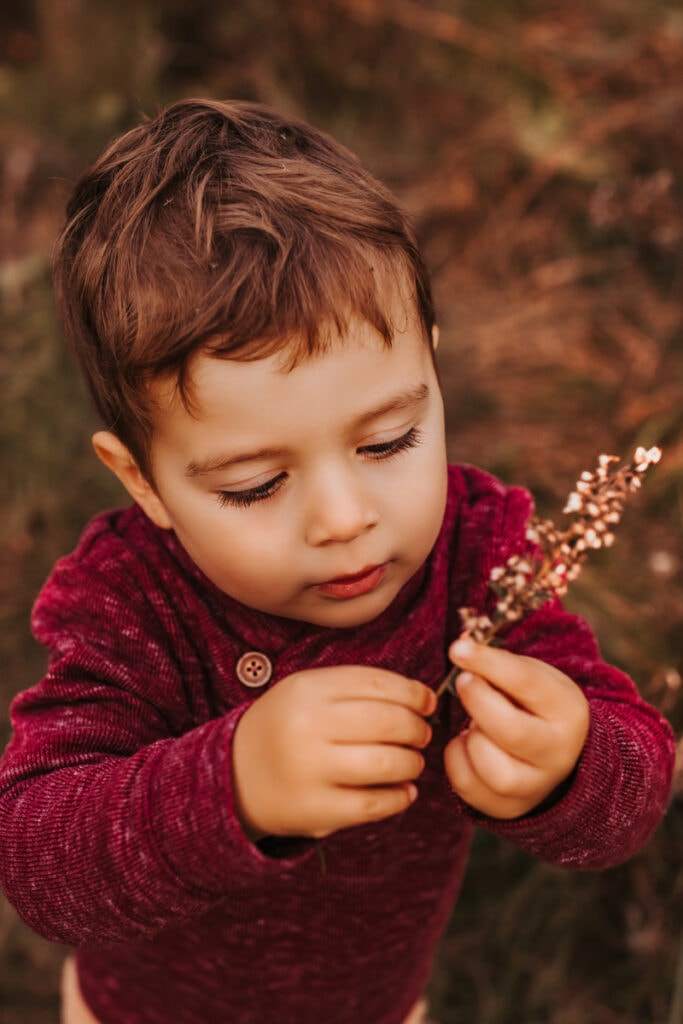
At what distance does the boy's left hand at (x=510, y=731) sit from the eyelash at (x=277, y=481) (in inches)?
9.5

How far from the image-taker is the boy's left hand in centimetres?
118

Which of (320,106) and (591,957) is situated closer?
(591,957)

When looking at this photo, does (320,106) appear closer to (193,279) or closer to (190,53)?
(190,53)

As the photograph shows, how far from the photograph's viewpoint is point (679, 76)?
359 cm

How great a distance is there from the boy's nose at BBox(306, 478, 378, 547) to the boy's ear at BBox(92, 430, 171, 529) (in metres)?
0.32

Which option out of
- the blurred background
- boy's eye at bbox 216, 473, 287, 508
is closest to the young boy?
boy's eye at bbox 216, 473, 287, 508

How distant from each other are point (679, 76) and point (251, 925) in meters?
3.05

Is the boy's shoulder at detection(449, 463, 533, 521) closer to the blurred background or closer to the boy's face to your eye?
the boy's face

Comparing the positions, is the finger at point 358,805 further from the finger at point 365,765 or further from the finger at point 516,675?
the finger at point 516,675

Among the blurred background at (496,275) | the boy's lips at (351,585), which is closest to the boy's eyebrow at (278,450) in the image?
the boy's lips at (351,585)

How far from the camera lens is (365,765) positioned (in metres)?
1.13

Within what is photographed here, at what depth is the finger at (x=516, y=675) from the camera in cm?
118

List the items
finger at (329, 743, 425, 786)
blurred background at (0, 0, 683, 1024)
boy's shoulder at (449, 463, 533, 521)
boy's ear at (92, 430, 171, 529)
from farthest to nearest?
blurred background at (0, 0, 683, 1024) → boy's shoulder at (449, 463, 533, 521) → boy's ear at (92, 430, 171, 529) → finger at (329, 743, 425, 786)

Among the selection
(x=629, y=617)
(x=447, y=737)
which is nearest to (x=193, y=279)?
(x=447, y=737)
